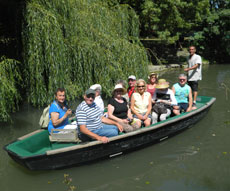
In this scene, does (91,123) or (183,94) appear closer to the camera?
(91,123)

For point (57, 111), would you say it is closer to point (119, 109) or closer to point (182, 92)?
point (119, 109)

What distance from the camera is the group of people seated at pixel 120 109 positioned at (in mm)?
4598

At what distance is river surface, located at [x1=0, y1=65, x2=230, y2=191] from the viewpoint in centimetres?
432

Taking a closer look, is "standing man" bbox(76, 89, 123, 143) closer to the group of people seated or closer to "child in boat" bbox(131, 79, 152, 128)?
the group of people seated

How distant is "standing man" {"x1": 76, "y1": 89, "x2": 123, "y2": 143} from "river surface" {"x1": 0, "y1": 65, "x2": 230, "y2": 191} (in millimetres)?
580

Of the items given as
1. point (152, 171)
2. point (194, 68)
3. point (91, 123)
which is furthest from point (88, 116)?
point (194, 68)

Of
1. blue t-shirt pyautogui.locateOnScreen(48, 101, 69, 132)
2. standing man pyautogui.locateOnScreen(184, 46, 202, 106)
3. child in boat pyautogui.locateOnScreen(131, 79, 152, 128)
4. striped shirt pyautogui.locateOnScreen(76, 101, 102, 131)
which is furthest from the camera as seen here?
standing man pyautogui.locateOnScreen(184, 46, 202, 106)

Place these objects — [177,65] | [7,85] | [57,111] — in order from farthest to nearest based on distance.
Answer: [177,65] → [7,85] → [57,111]

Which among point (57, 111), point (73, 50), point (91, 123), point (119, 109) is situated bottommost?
point (91, 123)

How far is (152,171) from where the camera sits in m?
4.81

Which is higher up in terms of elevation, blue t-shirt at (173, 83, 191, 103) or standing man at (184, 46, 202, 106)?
standing man at (184, 46, 202, 106)

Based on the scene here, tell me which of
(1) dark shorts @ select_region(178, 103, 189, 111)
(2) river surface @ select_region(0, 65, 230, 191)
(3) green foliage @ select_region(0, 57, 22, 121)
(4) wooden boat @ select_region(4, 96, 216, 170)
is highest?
(3) green foliage @ select_region(0, 57, 22, 121)

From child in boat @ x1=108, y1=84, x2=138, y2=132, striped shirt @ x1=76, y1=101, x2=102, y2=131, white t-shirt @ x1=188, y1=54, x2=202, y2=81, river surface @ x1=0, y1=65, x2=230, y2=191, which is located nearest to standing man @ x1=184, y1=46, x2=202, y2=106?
white t-shirt @ x1=188, y1=54, x2=202, y2=81

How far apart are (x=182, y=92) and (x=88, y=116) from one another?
300 cm
